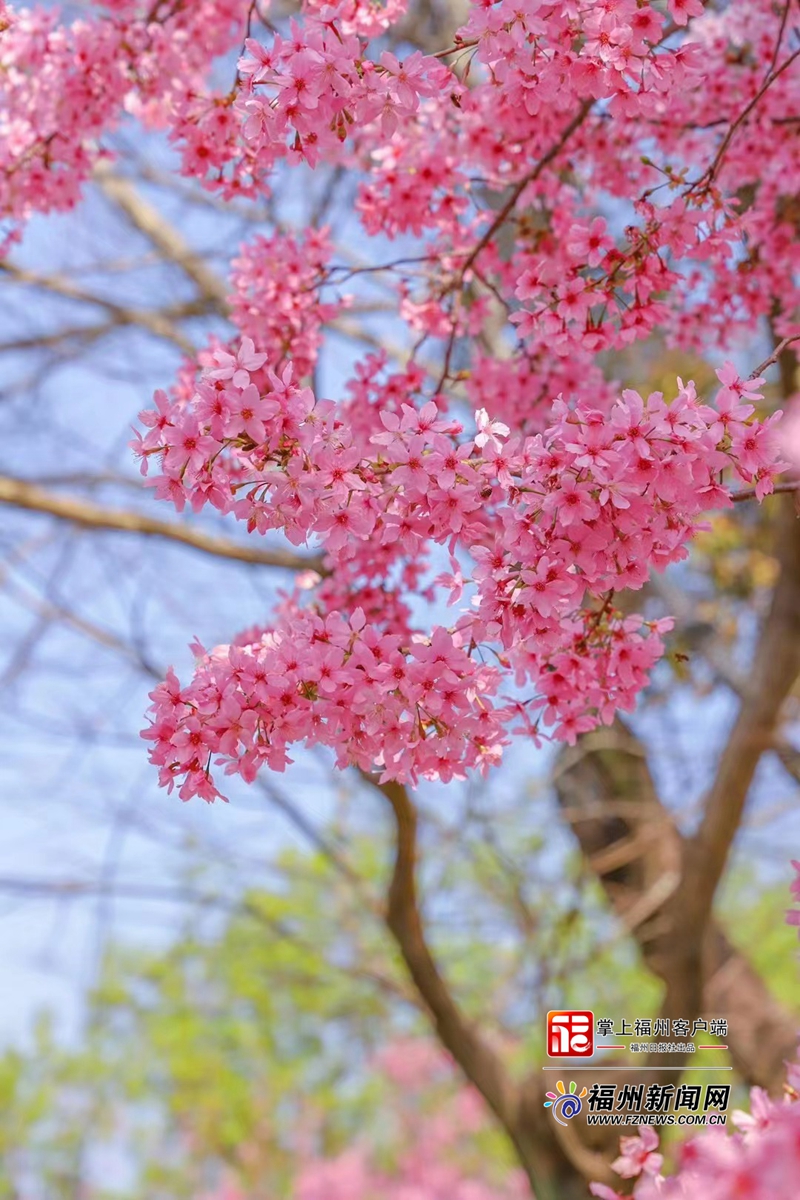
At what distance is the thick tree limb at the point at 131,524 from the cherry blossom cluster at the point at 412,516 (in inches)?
75.9

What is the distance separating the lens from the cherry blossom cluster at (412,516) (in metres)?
1.51

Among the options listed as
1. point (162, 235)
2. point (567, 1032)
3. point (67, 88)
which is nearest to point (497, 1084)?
point (567, 1032)

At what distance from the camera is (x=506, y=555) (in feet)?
5.31

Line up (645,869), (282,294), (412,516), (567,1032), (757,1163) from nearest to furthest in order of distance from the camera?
(757,1163) → (412,516) → (282,294) → (567,1032) → (645,869)

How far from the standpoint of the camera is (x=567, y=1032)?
10.8 feet

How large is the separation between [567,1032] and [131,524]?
223cm

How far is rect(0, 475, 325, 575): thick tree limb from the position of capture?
3.73 m

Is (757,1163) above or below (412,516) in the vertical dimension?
below

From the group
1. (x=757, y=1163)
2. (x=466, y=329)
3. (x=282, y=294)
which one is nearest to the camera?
(x=757, y=1163)

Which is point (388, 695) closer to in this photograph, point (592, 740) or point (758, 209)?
point (758, 209)

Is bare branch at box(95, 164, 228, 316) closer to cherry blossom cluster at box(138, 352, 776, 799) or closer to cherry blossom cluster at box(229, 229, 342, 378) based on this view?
cherry blossom cluster at box(229, 229, 342, 378)

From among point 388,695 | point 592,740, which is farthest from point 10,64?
point 592,740

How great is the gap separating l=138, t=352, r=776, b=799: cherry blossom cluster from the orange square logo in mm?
1899

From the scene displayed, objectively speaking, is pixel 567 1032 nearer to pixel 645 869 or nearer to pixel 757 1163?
pixel 645 869
